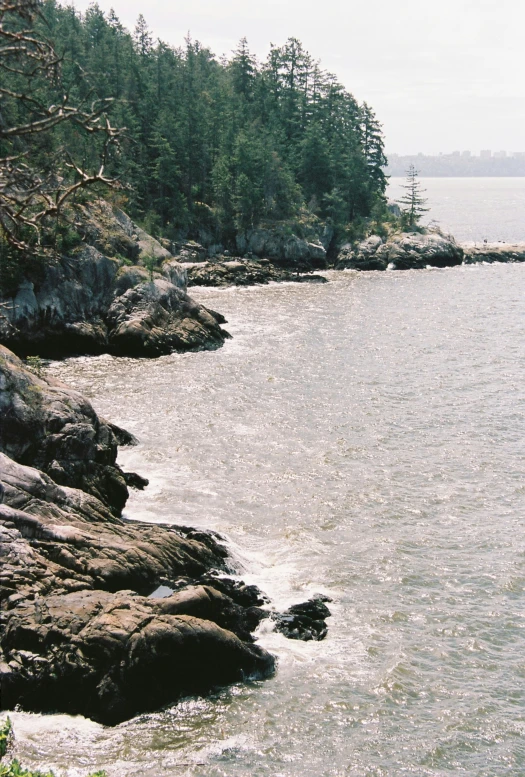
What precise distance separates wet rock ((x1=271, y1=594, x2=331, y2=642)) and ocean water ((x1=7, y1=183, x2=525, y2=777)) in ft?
1.40

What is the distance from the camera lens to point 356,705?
15.3 m

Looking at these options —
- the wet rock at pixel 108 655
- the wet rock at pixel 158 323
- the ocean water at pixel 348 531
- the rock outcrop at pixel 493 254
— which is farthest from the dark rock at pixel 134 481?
the rock outcrop at pixel 493 254

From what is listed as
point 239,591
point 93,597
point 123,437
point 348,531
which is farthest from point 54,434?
point 348,531

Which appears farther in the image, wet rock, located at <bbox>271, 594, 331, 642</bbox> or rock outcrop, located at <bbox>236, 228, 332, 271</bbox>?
rock outcrop, located at <bbox>236, 228, 332, 271</bbox>

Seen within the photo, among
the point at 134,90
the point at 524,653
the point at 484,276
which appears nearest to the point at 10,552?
the point at 524,653

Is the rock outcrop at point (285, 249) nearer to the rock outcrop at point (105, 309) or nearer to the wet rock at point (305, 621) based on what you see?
the rock outcrop at point (105, 309)

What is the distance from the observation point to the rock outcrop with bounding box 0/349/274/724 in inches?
551

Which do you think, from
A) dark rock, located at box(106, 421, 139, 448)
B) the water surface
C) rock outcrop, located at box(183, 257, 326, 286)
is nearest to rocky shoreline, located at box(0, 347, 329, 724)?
the water surface

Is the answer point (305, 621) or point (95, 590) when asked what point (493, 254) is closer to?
point (305, 621)

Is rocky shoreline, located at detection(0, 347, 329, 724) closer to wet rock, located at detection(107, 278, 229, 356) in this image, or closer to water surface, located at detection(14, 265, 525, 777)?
water surface, located at detection(14, 265, 525, 777)

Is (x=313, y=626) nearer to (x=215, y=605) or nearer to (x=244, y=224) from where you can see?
(x=215, y=605)

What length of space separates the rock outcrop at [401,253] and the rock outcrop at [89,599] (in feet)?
221

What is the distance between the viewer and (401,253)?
85.8m

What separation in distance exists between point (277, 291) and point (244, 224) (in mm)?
20610
